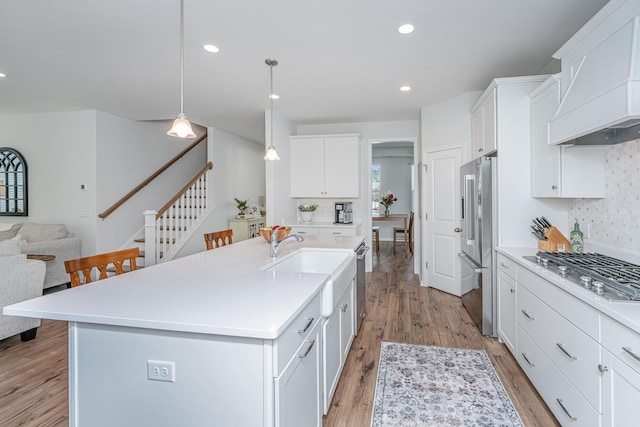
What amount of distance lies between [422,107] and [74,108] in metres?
4.90

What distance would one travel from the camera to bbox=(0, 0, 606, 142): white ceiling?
2234 millimetres

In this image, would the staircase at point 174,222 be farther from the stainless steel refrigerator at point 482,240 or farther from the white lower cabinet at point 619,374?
the white lower cabinet at point 619,374

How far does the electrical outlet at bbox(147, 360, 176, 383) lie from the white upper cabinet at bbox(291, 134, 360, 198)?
4272 millimetres

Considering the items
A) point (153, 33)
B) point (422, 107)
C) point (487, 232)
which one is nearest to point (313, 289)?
point (487, 232)

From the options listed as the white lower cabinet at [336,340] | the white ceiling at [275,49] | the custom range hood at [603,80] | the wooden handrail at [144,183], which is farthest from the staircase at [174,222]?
the custom range hood at [603,80]

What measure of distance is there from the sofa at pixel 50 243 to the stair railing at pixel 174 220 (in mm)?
A: 962

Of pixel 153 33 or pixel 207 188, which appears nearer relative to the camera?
pixel 153 33

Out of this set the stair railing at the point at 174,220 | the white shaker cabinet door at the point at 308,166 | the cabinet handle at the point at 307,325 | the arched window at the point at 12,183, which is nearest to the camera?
the cabinet handle at the point at 307,325

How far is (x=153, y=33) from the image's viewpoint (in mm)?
2547

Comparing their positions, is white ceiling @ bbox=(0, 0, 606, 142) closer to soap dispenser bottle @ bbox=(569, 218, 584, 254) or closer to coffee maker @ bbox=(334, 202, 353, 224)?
soap dispenser bottle @ bbox=(569, 218, 584, 254)

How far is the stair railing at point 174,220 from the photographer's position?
4582 mm

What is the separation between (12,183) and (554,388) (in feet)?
23.4

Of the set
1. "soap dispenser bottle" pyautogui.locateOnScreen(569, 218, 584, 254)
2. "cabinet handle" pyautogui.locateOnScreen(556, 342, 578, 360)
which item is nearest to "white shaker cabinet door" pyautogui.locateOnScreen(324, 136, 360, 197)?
"soap dispenser bottle" pyautogui.locateOnScreen(569, 218, 584, 254)

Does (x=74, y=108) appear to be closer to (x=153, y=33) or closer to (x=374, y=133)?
(x=153, y=33)
